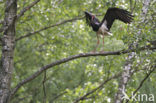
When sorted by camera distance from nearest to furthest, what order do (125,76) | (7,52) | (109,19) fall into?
(109,19), (7,52), (125,76)

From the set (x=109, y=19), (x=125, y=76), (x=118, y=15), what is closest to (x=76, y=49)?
(x=125, y=76)

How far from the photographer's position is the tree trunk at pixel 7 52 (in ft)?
19.5

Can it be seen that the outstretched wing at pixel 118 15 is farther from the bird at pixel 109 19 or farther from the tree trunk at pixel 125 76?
the tree trunk at pixel 125 76

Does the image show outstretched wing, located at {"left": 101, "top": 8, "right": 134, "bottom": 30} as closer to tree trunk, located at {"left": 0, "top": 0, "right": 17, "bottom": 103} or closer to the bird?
the bird

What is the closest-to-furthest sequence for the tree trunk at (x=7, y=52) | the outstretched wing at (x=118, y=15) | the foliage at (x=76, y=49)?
the outstretched wing at (x=118, y=15)
the foliage at (x=76, y=49)
the tree trunk at (x=7, y=52)

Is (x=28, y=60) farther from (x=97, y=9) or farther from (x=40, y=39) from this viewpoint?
(x=97, y=9)

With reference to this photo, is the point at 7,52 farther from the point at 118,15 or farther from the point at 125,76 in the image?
the point at 125,76

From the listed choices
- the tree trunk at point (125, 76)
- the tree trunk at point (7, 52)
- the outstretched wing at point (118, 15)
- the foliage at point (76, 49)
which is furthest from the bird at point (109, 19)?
the tree trunk at point (7, 52)

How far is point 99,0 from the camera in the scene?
24.6 feet

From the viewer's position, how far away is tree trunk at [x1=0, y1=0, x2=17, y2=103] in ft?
19.5

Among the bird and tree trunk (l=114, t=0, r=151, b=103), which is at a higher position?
the bird

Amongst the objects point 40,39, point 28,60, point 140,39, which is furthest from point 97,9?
point 28,60

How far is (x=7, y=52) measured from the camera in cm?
609

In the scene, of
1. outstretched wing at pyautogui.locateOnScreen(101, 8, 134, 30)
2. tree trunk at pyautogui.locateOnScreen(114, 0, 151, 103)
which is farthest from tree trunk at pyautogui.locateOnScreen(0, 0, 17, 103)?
tree trunk at pyautogui.locateOnScreen(114, 0, 151, 103)
